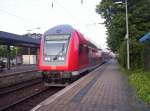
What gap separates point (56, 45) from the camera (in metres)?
18.9

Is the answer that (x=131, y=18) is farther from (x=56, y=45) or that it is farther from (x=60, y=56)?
(x=60, y=56)

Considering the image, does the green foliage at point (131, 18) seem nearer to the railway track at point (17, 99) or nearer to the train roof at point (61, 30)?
the train roof at point (61, 30)

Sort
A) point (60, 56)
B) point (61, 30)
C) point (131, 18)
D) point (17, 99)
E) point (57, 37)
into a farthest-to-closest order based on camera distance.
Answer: point (131, 18) < point (61, 30) < point (57, 37) < point (60, 56) < point (17, 99)

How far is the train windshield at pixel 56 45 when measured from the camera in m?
18.7

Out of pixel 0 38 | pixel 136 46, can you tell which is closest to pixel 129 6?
pixel 136 46

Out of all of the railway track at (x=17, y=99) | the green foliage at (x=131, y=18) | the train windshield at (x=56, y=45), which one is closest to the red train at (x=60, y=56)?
the train windshield at (x=56, y=45)

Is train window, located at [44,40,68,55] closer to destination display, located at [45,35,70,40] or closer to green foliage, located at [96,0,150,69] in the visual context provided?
destination display, located at [45,35,70,40]

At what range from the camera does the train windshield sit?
18672mm

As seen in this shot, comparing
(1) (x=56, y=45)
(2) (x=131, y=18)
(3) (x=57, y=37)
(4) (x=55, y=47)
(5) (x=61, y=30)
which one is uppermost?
(2) (x=131, y=18)

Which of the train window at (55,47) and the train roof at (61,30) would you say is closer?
the train window at (55,47)

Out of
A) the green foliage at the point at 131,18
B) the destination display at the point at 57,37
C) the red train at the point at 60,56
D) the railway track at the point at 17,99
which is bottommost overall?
the railway track at the point at 17,99

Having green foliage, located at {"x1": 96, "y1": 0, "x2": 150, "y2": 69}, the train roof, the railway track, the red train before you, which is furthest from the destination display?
green foliage, located at {"x1": 96, "y1": 0, "x2": 150, "y2": 69}

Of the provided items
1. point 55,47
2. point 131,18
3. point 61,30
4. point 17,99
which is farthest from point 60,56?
point 131,18

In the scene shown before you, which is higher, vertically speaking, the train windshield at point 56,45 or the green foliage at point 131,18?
the green foliage at point 131,18
